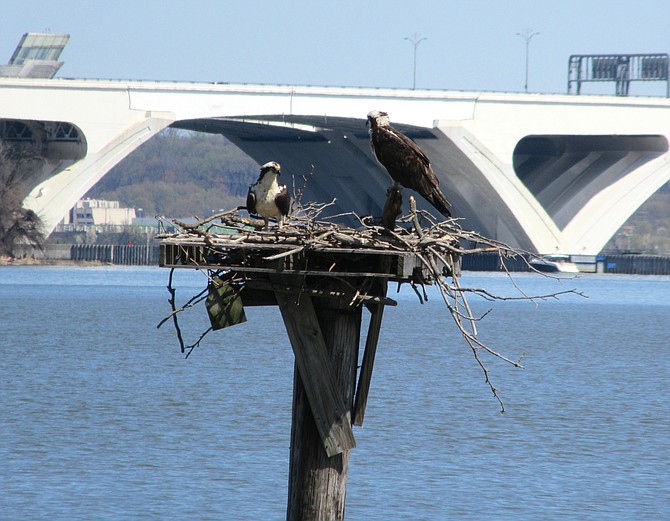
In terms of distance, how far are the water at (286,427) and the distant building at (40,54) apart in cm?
4893

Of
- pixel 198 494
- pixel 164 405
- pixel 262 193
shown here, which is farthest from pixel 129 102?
pixel 262 193

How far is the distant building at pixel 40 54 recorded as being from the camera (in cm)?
9756

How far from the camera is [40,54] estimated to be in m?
98.9

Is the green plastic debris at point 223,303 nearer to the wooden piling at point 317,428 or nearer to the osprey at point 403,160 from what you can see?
the wooden piling at point 317,428

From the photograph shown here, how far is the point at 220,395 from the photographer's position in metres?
30.7

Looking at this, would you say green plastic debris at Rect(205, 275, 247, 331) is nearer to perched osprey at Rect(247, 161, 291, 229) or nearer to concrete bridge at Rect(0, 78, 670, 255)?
perched osprey at Rect(247, 161, 291, 229)

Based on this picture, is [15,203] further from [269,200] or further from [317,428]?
[317,428]

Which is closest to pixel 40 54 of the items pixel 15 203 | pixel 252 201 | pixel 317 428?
pixel 15 203

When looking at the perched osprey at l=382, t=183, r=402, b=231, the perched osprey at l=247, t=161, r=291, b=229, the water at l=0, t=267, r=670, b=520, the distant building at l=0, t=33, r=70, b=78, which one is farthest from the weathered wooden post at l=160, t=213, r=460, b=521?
the distant building at l=0, t=33, r=70, b=78

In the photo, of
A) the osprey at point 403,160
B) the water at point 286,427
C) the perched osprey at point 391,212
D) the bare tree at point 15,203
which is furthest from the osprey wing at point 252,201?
the bare tree at point 15,203

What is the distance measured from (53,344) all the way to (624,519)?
28.0 m

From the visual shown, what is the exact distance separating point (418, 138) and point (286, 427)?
7388cm

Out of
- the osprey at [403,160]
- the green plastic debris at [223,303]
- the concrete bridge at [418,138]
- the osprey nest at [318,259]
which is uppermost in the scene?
the concrete bridge at [418,138]

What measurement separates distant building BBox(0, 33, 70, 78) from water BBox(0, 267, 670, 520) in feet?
161
